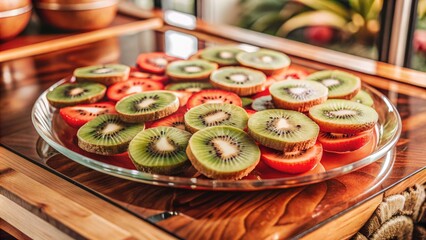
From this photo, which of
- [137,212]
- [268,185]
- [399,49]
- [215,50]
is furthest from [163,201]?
[399,49]

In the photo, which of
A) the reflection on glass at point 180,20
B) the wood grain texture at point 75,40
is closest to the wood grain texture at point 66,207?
the wood grain texture at point 75,40

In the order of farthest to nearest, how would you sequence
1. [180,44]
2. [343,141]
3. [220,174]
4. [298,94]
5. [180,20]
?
1. [180,20]
2. [180,44]
3. [298,94]
4. [343,141]
5. [220,174]

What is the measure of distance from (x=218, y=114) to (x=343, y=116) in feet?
0.65

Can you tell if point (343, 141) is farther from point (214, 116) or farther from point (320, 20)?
point (320, 20)

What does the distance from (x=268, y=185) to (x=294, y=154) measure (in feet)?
0.32

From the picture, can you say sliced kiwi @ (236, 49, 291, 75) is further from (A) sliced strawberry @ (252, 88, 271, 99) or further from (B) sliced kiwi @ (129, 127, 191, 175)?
(B) sliced kiwi @ (129, 127, 191, 175)

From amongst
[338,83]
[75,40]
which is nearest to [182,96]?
[338,83]

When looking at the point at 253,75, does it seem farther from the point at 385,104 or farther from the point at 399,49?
the point at 399,49

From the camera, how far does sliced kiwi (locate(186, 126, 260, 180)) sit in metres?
0.79

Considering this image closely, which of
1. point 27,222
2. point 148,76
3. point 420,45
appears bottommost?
point 420,45

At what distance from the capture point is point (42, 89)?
1.29m

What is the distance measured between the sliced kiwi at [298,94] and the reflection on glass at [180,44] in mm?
409

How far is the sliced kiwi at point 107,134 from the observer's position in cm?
89

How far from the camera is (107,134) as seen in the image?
92 centimetres
